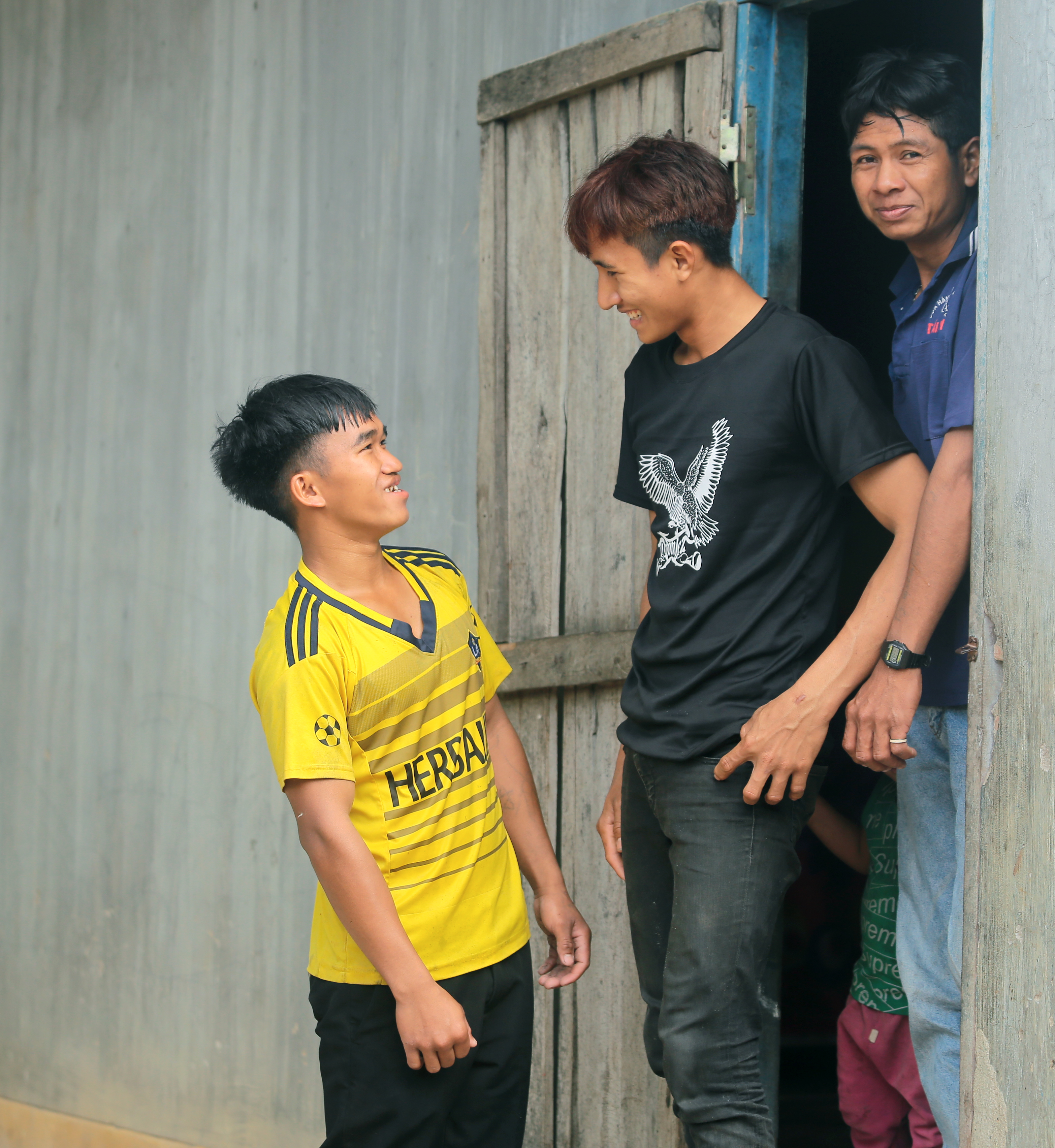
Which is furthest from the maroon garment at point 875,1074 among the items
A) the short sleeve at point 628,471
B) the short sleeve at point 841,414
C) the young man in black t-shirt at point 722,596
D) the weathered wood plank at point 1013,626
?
the short sleeve at point 841,414

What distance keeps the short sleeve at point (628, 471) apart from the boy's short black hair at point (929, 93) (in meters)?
0.69

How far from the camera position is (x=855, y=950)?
5336 mm

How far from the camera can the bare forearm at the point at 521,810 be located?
2.72 meters

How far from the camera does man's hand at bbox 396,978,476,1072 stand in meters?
2.27

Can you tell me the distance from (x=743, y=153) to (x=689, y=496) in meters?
0.86

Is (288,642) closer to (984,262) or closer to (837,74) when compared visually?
(984,262)

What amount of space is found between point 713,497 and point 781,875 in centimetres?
66

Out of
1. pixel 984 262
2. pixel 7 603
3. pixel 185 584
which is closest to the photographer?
pixel 984 262

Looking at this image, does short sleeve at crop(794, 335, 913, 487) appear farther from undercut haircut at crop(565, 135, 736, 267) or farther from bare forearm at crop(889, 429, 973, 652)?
undercut haircut at crop(565, 135, 736, 267)

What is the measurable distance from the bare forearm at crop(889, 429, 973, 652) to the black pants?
92 cm

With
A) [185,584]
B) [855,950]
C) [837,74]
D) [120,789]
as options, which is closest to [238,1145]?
[120,789]

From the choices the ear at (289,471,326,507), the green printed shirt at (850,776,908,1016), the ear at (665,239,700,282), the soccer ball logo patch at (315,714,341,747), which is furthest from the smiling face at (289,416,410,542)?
the green printed shirt at (850,776,908,1016)

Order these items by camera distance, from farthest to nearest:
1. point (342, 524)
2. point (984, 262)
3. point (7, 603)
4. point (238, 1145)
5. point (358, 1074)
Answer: point (7, 603)
point (238, 1145)
point (342, 524)
point (358, 1074)
point (984, 262)

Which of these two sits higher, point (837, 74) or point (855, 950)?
point (837, 74)
